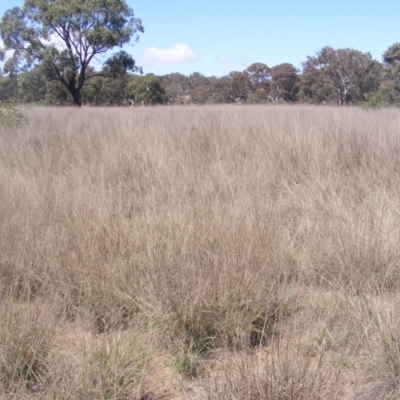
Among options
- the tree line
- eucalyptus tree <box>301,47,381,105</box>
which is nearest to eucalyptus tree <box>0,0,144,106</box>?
the tree line

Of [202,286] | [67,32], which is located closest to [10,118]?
[202,286]

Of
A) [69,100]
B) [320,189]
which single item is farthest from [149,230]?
[69,100]

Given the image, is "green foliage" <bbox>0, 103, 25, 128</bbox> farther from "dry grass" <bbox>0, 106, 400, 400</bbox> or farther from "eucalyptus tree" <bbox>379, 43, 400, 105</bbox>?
"eucalyptus tree" <bbox>379, 43, 400, 105</bbox>

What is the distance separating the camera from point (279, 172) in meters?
4.88

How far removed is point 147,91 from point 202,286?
1233 inches

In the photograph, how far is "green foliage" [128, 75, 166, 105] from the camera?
32.2 m

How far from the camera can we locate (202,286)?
2.42m

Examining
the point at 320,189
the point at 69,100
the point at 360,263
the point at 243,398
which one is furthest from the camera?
the point at 69,100

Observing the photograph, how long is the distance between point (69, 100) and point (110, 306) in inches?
1239

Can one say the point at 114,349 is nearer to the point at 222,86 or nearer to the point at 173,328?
the point at 173,328


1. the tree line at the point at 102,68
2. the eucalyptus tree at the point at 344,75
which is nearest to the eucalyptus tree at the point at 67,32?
the tree line at the point at 102,68

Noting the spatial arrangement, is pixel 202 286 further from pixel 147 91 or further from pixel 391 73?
pixel 147 91

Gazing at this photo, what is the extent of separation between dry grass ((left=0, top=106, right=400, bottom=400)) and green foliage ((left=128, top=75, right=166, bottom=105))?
28.2 meters

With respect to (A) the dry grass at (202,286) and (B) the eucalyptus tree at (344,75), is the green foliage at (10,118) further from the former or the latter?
(B) the eucalyptus tree at (344,75)
